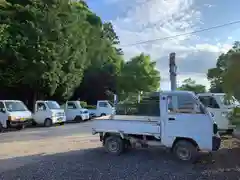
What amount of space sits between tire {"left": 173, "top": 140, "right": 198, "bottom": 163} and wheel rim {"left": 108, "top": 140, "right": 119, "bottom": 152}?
182 centimetres

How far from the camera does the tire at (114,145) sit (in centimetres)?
952

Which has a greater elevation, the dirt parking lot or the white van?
the white van

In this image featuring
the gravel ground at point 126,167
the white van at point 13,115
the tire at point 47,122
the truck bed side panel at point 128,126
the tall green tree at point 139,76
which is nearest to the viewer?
the gravel ground at point 126,167

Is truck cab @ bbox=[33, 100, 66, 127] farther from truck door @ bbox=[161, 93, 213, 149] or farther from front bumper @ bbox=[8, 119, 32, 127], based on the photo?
truck door @ bbox=[161, 93, 213, 149]

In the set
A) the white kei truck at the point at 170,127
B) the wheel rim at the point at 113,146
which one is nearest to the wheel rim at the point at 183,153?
the white kei truck at the point at 170,127

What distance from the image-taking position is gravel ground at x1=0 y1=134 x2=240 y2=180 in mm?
7125

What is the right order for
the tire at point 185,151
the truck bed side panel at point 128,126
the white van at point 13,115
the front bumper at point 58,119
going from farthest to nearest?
the front bumper at point 58,119 → the white van at point 13,115 → the truck bed side panel at point 128,126 → the tire at point 185,151

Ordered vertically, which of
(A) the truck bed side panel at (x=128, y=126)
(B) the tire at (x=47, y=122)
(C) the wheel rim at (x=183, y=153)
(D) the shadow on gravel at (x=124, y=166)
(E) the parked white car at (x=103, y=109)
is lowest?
(D) the shadow on gravel at (x=124, y=166)

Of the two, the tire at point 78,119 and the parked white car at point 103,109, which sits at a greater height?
the parked white car at point 103,109

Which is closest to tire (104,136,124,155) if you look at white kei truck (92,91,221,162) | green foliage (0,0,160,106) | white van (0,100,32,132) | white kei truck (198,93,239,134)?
white kei truck (92,91,221,162)

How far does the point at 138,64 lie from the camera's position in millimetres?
44938

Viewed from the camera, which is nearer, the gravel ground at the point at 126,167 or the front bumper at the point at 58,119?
the gravel ground at the point at 126,167

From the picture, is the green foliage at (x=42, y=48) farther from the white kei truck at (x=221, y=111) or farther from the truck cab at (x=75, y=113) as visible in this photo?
the white kei truck at (x=221, y=111)

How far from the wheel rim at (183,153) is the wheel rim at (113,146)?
6.38 ft
